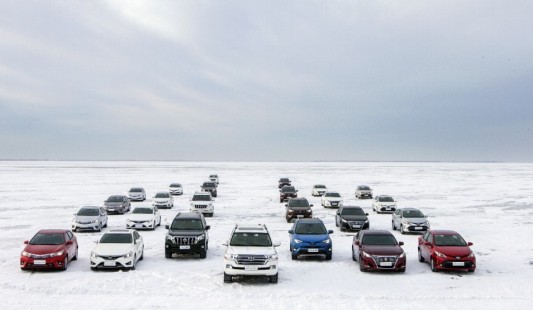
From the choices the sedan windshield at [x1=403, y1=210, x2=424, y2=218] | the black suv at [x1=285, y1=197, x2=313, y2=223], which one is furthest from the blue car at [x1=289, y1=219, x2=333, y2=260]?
the black suv at [x1=285, y1=197, x2=313, y2=223]

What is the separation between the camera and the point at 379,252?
54.7ft

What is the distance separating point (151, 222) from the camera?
2691 centimetres

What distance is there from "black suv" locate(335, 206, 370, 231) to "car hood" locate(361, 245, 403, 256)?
9.36 metres

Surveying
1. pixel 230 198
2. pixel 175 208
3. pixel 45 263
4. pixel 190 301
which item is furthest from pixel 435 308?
pixel 230 198

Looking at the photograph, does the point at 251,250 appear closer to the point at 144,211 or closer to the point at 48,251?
the point at 48,251

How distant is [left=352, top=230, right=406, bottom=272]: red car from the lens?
53.8 ft

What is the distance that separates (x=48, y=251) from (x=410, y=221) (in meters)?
18.0

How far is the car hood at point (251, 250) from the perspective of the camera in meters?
15.2

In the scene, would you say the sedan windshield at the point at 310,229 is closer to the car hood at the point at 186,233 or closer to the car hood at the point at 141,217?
the car hood at the point at 186,233

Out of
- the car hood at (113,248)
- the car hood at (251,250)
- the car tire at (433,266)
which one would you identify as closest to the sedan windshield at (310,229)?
the car hood at (251,250)

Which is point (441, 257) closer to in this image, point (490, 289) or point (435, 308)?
point (490, 289)

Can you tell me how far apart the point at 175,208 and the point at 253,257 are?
25574 mm

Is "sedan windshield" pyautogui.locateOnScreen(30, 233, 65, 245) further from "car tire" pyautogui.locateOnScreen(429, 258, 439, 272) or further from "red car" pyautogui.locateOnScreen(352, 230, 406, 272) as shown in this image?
"car tire" pyautogui.locateOnScreen(429, 258, 439, 272)

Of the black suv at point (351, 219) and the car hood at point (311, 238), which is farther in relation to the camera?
the black suv at point (351, 219)
